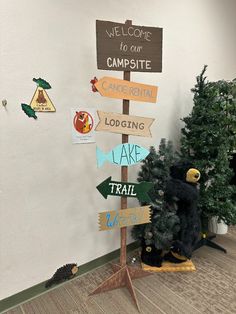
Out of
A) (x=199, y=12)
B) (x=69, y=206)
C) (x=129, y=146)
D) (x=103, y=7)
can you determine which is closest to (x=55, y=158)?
(x=69, y=206)

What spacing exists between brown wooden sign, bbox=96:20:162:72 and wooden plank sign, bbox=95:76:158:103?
88 millimetres

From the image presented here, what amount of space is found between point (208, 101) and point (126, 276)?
5.01 ft

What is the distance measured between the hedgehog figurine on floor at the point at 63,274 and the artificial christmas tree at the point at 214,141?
3.88 feet

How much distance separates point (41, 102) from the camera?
5.29ft

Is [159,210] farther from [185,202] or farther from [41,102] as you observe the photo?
[41,102]

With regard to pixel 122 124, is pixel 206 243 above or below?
below

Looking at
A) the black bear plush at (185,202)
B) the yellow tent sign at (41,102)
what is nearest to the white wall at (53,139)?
the yellow tent sign at (41,102)

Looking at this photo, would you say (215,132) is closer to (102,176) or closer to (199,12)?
(102,176)

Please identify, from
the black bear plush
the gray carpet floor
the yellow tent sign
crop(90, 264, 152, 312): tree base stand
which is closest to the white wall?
the yellow tent sign

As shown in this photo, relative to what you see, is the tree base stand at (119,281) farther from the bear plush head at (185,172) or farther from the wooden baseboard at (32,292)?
the bear plush head at (185,172)

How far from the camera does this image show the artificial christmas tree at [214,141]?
210 cm

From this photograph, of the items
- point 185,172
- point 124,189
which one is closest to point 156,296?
point 124,189

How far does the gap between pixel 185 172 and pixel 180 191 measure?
0.18m

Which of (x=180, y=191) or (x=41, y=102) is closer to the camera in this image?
(x=41, y=102)
